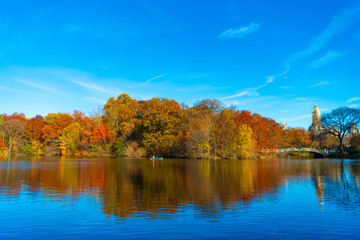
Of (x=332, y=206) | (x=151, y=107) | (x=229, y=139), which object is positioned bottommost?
(x=332, y=206)

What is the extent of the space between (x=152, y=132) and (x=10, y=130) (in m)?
57.0

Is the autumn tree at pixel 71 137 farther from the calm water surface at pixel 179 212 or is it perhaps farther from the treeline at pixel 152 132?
the calm water surface at pixel 179 212

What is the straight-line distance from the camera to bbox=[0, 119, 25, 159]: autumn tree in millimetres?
97750

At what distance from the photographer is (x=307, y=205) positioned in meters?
14.7

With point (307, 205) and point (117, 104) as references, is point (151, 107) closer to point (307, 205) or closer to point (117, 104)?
point (117, 104)

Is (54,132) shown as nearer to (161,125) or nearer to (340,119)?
(161,125)

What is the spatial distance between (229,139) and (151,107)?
25181mm

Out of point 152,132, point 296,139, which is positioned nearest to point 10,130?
point 152,132

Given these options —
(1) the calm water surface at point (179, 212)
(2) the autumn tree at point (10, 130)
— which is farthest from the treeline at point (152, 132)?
(1) the calm water surface at point (179, 212)

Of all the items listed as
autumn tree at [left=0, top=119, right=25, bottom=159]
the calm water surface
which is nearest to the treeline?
autumn tree at [left=0, top=119, right=25, bottom=159]

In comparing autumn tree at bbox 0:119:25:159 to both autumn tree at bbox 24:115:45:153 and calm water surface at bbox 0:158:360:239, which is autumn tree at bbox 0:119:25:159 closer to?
autumn tree at bbox 24:115:45:153

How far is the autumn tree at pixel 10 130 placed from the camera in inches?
3848

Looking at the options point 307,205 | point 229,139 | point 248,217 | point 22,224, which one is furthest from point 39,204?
point 229,139

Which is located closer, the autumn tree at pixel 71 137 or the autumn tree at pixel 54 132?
the autumn tree at pixel 71 137
